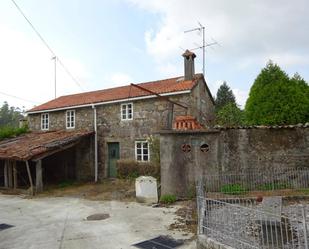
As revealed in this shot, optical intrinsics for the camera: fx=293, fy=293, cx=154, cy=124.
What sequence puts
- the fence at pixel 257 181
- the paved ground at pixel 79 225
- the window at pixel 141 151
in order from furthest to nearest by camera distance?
the window at pixel 141 151 → the fence at pixel 257 181 → the paved ground at pixel 79 225

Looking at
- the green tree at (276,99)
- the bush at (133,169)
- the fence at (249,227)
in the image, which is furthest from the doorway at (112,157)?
the fence at (249,227)

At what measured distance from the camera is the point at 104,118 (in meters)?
19.6

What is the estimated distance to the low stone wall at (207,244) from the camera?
597 centimetres

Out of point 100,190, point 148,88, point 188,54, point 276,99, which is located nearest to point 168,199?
point 100,190

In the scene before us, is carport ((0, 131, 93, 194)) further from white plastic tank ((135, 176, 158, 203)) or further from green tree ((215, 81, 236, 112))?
green tree ((215, 81, 236, 112))

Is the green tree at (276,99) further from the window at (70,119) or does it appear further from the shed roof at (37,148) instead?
the window at (70,119)

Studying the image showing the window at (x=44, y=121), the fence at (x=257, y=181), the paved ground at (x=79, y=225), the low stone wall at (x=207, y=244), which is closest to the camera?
the low stone wall at (x=207, y=244)

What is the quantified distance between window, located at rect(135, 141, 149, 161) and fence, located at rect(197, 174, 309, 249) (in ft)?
25.6

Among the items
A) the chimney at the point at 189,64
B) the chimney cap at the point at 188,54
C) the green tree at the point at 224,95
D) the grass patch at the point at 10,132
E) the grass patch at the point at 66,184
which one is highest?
the green tree at the point at 224,95

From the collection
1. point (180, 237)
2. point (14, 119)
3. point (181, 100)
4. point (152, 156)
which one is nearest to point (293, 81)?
point (181, 100)

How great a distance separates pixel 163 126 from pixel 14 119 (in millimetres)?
67562

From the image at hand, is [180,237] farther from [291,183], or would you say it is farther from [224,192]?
[291,183]

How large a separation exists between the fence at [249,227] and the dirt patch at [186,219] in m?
0.49

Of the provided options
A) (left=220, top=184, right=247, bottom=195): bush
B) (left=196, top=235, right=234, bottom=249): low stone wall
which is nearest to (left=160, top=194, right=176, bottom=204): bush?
(left=220, top=184, right=247, bottom=195): bush
